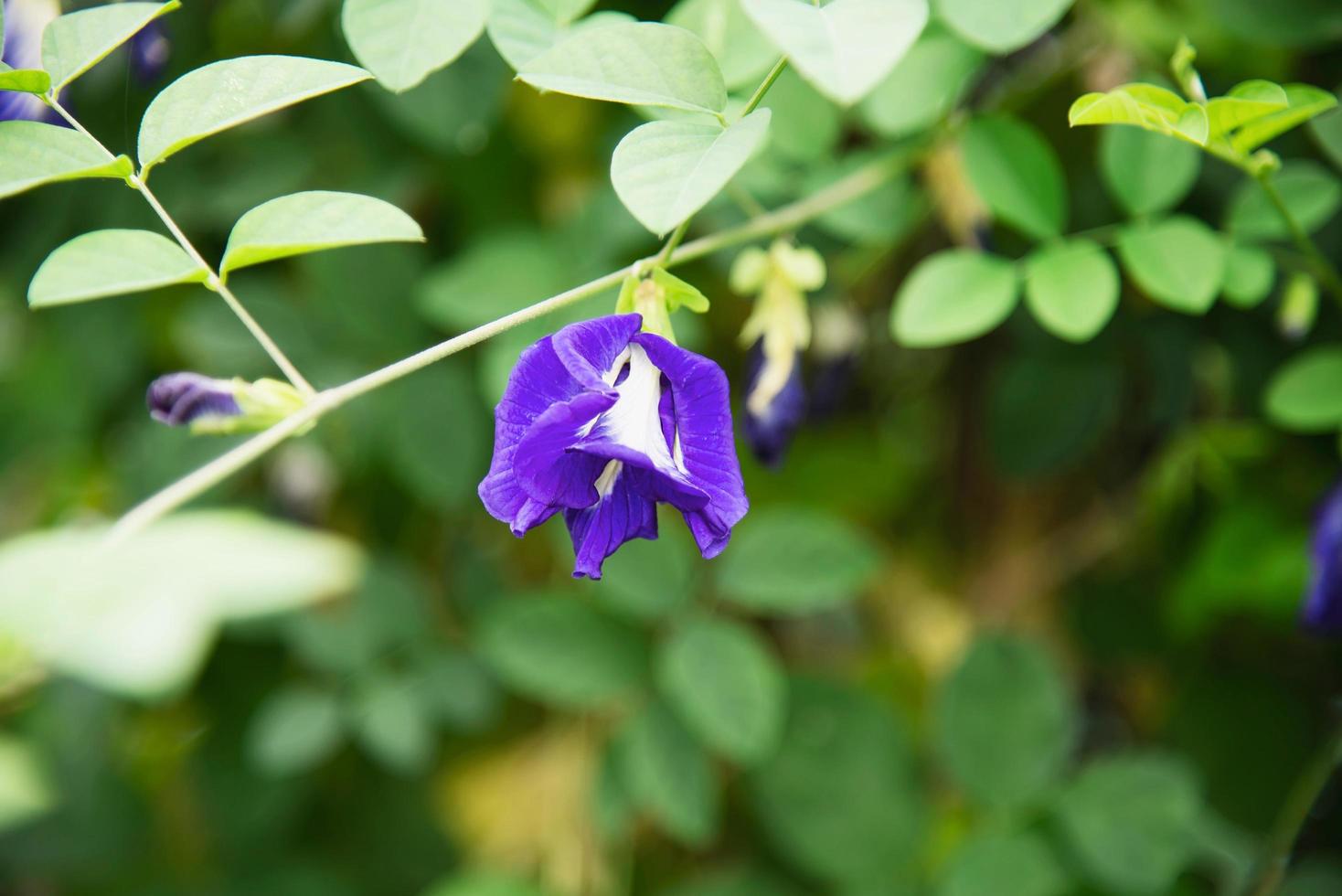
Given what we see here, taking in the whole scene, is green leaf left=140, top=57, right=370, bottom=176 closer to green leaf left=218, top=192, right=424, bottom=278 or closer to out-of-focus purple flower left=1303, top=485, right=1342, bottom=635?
green leaf left=218, top=192, right=424, bottom=278

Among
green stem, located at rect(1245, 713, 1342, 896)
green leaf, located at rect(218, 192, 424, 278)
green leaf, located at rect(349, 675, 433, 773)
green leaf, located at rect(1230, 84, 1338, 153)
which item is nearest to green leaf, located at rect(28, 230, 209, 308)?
green leaf, located at rect(218, 192, 424, 278)

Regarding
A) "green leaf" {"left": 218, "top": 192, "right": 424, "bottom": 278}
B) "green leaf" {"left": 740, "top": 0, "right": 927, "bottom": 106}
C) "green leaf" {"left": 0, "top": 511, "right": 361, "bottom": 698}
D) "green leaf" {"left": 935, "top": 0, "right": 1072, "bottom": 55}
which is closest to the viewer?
"green leaf" {"left": 740, "top": 0, "right": 927, "bottom": 106}

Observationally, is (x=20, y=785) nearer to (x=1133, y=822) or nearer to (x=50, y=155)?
(x=50, y=155)

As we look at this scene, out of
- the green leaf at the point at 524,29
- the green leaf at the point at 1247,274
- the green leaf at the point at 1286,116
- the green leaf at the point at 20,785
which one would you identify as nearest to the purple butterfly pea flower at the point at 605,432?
the green leaf at the point at 524,29

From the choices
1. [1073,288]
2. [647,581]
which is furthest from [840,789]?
[1073,288]

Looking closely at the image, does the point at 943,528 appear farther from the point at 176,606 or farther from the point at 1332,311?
the point at 176,606

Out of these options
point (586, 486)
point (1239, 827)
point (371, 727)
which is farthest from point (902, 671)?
point (586, 486)
